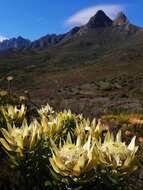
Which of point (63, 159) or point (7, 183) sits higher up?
point (63, 159)

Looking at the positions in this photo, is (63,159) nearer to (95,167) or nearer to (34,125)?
(95,167)

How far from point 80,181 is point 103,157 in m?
0.25

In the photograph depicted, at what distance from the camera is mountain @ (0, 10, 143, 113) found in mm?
29478

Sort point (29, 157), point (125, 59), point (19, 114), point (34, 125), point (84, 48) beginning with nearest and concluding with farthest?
point (29, 157), point (34, 125), point (19, 114), point (125, 59), point (84, 48)

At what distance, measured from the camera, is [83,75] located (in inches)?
2894

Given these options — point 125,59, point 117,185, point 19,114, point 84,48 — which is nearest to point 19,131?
point 117,185

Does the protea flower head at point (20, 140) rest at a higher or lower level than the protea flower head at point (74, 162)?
higher

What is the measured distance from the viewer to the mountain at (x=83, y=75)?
29478 millimetres

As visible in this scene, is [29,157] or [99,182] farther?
[29,157]

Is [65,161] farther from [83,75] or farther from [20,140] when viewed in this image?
[83,75]

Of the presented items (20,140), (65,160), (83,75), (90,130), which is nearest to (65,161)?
(65,160)

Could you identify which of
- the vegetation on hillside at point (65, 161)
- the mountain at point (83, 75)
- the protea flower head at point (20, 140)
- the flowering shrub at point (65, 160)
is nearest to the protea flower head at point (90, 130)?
the vegetation on hillside at point (65, 161)

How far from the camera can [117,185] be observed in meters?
3.50

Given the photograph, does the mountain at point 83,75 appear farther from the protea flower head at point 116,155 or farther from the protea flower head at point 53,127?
the protea flower head at point 116,155
